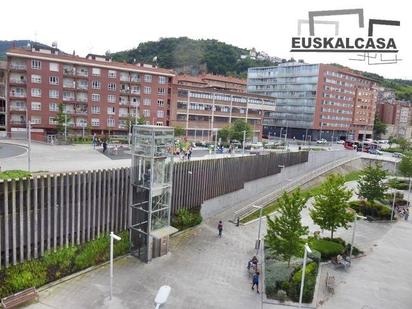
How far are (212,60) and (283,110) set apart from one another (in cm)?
5534

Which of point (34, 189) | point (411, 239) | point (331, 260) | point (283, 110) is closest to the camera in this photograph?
point (34, 189)

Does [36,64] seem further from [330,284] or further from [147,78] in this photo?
[330,284]

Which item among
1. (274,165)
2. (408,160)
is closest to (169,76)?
(274,165)

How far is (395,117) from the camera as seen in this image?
6102 inches

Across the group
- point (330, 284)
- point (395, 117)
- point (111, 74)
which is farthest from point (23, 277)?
point (395, 117)

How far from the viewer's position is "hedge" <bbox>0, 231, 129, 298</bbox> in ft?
61.0

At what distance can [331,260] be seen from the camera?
2678cm

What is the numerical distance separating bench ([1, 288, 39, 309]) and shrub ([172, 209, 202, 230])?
12.4 m

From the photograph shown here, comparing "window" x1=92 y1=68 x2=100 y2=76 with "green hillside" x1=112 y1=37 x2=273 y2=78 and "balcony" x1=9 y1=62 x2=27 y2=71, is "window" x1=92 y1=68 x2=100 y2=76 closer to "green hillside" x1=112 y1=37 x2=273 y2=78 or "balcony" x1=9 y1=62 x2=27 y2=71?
"balcony" x1=9 y1=62 x2=27 y2=71

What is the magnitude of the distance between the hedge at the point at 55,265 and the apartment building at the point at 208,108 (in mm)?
58304

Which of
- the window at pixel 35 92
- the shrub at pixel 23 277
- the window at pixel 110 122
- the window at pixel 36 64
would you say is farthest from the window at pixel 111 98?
the shrub at pixel 23 277

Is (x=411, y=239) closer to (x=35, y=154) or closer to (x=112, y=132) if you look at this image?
(x=35, y=154)

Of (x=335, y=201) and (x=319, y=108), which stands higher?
(x=319, y=108)

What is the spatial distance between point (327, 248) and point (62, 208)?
1879cm
